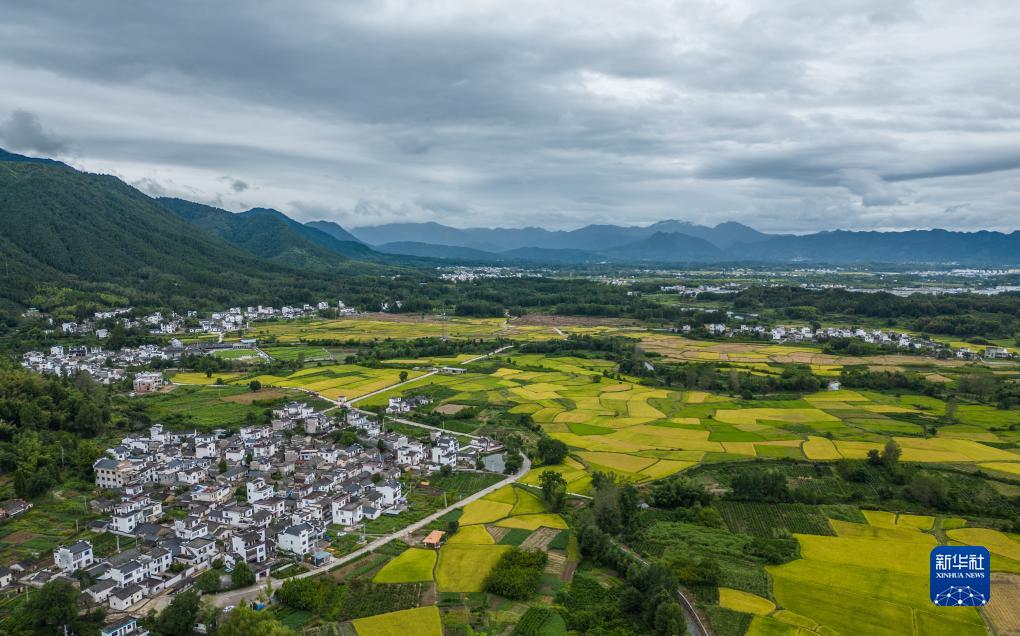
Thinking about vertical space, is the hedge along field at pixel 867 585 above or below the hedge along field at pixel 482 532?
above

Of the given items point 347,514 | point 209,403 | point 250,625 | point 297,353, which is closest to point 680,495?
point 347,514

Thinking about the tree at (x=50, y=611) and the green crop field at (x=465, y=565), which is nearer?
the tree at (x=50, y=611)

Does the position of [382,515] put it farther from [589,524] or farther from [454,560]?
[589,524]

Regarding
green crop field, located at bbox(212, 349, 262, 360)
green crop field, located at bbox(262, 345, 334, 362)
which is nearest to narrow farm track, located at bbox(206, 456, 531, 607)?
green crop field, located at bbox(262, 345, 334, 362)

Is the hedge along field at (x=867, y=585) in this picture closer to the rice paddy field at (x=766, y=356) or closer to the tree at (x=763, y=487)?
the tree at (x=763, y=487)

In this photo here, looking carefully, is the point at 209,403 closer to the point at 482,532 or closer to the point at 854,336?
the point at 482,532

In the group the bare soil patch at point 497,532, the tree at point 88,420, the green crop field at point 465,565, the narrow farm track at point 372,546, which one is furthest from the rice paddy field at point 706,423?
the tree at point 88,420
